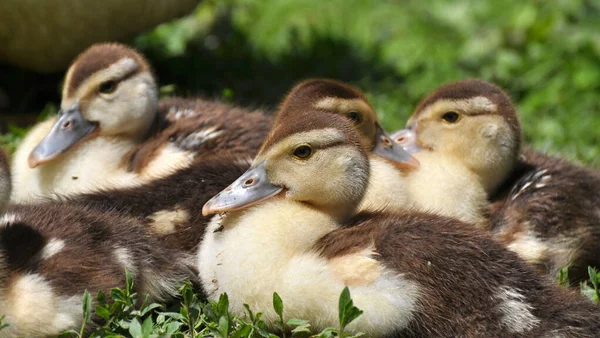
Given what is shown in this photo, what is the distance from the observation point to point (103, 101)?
4496 mm

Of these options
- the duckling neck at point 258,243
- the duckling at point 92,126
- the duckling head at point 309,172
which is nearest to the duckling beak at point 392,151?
the duckling head at point 309,172

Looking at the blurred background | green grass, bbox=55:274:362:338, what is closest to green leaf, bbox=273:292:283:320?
green grass, bbox=55:274:362:338

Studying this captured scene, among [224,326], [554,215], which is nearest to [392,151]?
[554,215]

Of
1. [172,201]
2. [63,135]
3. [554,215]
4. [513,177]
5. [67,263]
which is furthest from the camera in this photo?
[63,135]

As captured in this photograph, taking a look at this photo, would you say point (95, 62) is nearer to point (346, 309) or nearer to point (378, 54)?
point (346, 309)

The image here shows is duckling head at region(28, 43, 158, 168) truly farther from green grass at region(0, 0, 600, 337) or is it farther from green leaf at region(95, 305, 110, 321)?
green leaf at region(95, 305, 110, 321)

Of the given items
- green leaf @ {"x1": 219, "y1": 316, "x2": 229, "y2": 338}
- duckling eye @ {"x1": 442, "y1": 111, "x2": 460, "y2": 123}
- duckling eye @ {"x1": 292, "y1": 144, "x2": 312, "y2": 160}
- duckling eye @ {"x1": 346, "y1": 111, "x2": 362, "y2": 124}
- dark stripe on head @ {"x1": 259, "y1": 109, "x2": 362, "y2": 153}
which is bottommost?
green leaf @ {"x1": 219, "y1": 316, "x2": 229, "y2": 338}

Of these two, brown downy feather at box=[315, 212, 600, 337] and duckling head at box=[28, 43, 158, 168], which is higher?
brown downy feather at box=[315, 212, 600, 337]

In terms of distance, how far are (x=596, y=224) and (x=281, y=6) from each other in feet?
15.0

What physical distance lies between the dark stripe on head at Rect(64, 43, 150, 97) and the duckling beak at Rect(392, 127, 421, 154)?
126 centimetres

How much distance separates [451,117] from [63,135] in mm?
1766

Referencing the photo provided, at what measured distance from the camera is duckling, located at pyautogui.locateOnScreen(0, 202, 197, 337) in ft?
10.1

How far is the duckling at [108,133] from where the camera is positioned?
4.37 metres

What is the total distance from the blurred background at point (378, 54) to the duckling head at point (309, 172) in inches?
91.1
